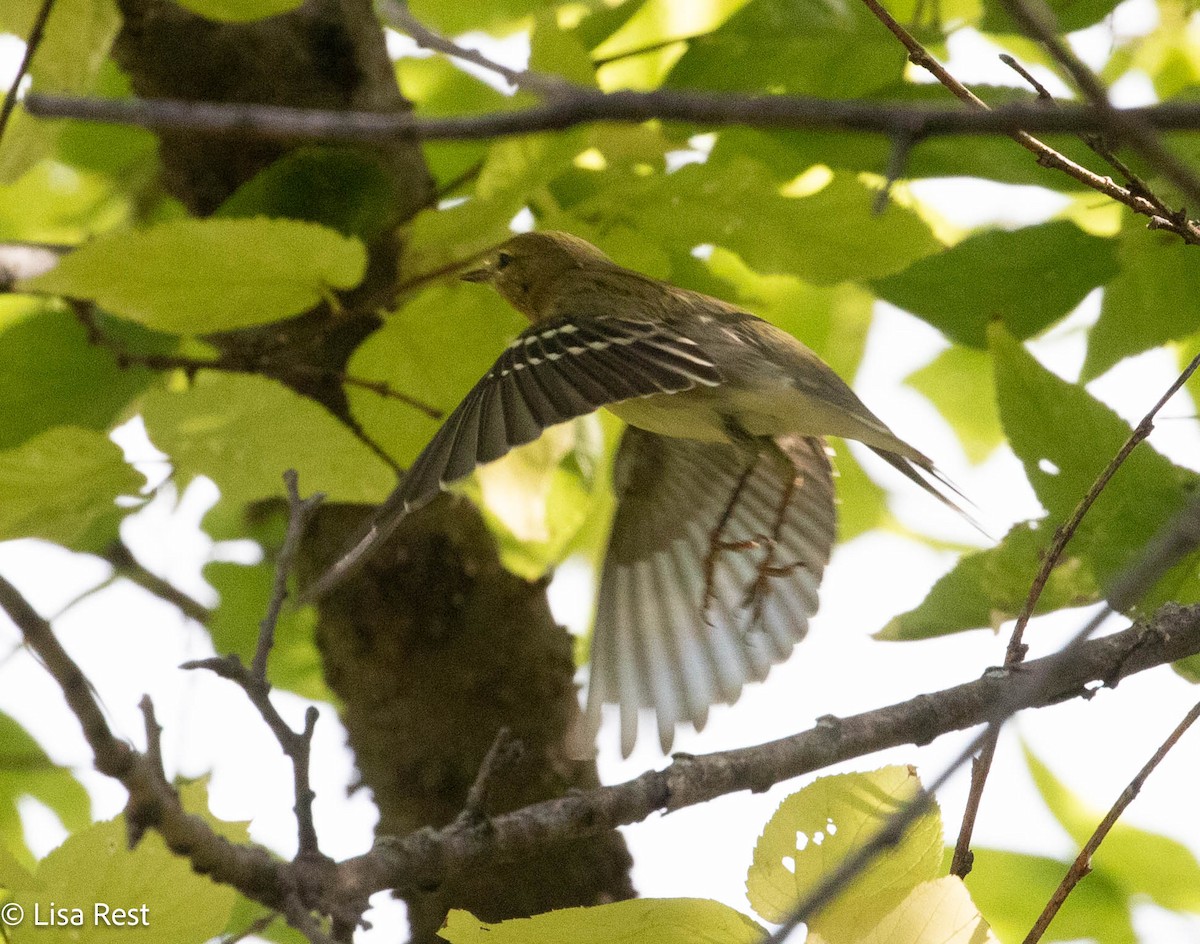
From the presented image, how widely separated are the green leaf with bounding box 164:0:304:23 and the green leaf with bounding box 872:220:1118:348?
1.29 meters

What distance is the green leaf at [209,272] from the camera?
2164mm

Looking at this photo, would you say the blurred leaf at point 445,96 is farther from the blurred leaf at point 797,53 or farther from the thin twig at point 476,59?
the thin twig at point 476,59

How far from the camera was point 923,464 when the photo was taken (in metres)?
2.91

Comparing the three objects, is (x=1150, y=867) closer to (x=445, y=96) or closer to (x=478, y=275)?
(x=478, y=275)

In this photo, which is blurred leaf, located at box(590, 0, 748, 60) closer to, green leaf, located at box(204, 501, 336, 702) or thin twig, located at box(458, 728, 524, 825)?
green leaf, located at box(204, 501, 336, 702)

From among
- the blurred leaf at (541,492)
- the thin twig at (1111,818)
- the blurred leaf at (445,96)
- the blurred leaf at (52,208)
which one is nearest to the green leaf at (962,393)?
the blurred leaf at (541,492)

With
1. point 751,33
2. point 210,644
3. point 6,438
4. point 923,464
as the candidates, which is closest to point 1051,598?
point 923,464

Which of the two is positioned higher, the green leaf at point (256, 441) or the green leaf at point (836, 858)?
the green leaf at point (256, 441)

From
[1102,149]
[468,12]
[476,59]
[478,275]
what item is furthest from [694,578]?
[476,59]

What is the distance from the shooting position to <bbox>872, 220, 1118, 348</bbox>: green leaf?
2641mm

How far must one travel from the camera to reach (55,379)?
2771 millimetres

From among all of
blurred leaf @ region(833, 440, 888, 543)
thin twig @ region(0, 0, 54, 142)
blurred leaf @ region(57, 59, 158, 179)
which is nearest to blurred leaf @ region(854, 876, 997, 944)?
thin twig @ region(0, 0, 54, 142)

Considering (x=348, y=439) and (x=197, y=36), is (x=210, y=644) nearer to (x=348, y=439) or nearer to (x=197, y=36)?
(x=348, y=439)

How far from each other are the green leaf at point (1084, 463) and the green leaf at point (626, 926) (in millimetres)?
924
